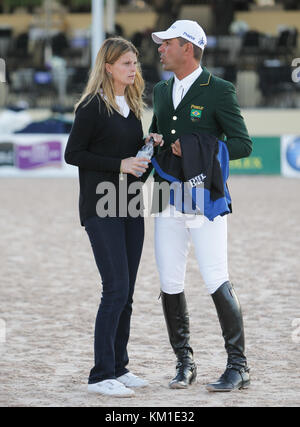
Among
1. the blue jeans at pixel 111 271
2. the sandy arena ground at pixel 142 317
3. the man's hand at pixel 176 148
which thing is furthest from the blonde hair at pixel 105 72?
the sandy arena ground at pixel 142 317

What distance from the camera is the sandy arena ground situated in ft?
16.7

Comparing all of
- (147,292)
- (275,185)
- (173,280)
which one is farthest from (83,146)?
(275,185)

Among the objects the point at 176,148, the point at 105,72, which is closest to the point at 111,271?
the point at 176,148

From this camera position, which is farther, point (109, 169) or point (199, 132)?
point (199, 132)

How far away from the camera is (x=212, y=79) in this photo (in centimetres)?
509

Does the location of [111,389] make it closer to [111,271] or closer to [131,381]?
[131,381]

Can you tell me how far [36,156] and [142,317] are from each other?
40.3 feet

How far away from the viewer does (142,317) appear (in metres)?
7.13

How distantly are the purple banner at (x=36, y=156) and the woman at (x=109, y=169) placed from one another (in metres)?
13.9

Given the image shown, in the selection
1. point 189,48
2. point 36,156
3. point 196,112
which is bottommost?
point 36,156

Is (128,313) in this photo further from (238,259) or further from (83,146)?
(238,259)

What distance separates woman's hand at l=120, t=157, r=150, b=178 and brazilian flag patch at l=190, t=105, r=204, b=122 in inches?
14.8

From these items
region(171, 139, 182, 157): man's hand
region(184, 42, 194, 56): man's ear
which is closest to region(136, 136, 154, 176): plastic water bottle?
region(171, 139, 182, 157): man's hand

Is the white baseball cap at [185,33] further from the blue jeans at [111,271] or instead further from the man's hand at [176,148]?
the blue jeans at [111,271]
